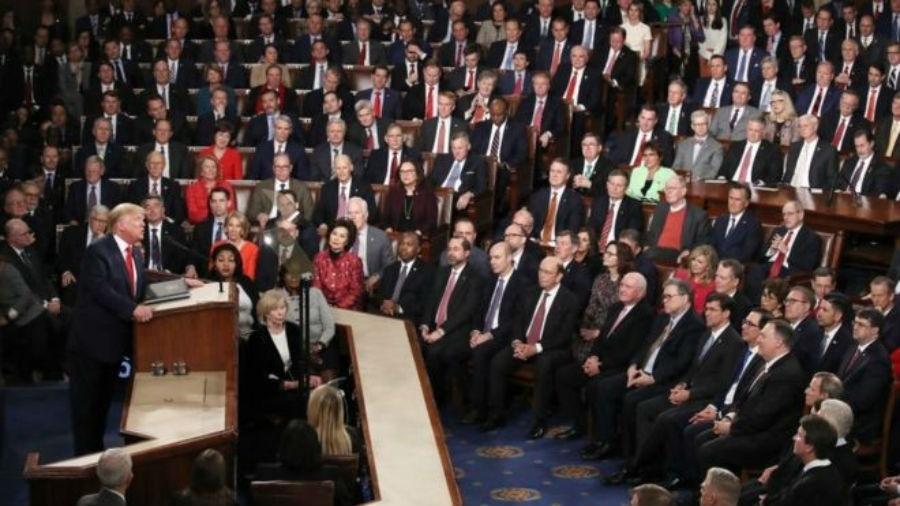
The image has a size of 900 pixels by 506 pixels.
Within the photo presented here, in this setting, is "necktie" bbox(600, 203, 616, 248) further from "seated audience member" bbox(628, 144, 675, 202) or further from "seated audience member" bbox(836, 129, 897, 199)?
"seated audience member" bbox(836, 129, 897, 199)

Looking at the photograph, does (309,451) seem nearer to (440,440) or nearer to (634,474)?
(440,440)

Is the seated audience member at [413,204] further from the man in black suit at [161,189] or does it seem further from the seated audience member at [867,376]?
the seated audience member at [867,376]

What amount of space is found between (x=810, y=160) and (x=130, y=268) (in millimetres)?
5158

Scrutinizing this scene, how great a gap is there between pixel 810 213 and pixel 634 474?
254 cm

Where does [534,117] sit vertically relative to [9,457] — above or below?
above

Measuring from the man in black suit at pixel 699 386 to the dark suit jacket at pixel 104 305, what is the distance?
8.30 ft

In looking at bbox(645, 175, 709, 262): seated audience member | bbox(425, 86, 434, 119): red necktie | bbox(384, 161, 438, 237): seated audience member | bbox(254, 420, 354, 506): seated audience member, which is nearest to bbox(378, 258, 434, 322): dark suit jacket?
bbox(384, 161, 438, 237): seated audience member

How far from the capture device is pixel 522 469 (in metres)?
7.67

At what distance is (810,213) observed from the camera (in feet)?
30.1

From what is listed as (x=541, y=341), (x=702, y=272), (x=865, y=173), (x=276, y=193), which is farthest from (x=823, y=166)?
(x=276, y=193)

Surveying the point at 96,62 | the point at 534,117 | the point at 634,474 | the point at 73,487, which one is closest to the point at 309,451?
the point at 73,487

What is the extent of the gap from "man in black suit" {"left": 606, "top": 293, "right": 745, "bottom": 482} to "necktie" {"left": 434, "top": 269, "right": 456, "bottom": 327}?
61.8 inches

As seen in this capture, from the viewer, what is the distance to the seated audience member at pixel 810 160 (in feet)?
32.5

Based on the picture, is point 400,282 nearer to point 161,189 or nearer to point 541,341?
point 541,341
